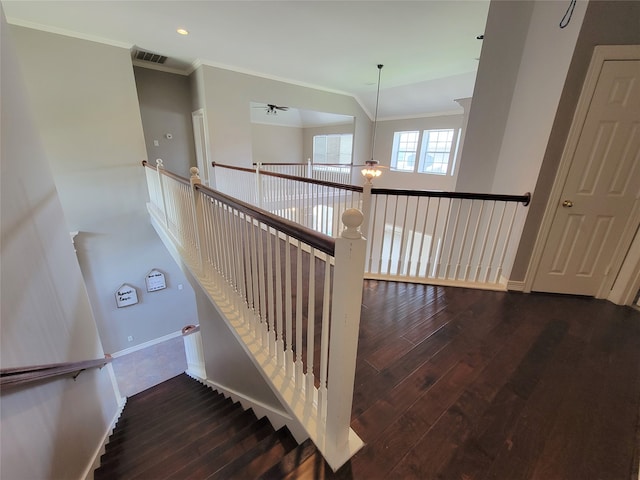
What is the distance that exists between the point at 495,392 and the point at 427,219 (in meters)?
2.57

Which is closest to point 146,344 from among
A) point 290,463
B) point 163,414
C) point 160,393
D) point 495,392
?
point 160,393

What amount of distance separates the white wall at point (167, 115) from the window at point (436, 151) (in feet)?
19.8

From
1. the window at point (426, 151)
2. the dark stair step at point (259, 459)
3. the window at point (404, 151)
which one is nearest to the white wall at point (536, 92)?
the dark stair step at point (259, 459)

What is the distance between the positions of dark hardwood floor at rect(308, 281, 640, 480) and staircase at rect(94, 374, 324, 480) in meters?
0.36

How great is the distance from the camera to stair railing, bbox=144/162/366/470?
0.93 meters

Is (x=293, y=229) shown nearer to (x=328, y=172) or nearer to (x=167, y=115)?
(x=167, y=115)

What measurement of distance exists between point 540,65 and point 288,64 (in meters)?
4.14

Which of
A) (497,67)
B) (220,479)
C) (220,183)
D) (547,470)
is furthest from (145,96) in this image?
(547,470)

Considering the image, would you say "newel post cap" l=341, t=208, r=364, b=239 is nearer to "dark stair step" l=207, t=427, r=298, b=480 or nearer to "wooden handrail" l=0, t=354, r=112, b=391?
"dark stair step" l=207, t=427, r=298, b=480

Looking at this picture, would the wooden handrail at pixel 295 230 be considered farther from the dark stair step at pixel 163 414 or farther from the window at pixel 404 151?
the window at pixel 404 151

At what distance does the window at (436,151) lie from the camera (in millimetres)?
6711

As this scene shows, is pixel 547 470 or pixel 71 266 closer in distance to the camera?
pixel 547 470

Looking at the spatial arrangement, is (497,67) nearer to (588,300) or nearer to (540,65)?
(540,65)

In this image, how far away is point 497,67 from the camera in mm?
2547
